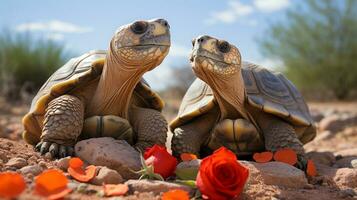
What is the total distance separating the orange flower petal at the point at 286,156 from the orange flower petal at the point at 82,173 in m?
1.52

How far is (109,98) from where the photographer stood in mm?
3361

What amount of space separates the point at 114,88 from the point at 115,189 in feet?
4.33

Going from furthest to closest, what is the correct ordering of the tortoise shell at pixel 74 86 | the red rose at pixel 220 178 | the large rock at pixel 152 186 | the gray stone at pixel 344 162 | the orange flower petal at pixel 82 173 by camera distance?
the gray stone at pixel 344 162 → the tortoise shell at pixel 74 86 → the orange flower petal at pixel 82 173 → the large rock at pixel 152 186 → the red rose at pixel 220 178

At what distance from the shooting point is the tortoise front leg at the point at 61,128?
297cm

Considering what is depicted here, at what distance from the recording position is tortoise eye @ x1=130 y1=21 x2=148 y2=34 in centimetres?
302

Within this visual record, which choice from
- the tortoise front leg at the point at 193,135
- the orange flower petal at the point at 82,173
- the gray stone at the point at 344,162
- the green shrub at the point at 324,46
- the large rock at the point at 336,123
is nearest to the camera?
the orange flower petal at the point at 82,173

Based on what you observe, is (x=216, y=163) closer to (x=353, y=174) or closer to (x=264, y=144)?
(x=353, y=174)

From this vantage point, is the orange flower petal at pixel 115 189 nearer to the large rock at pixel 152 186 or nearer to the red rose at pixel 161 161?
the large rock at pixel 152 186

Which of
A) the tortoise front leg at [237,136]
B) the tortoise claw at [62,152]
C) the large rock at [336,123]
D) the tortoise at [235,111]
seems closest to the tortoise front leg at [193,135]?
the tortoise at [235,111]

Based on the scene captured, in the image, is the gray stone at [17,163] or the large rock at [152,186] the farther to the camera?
the gray stone at [17,163]

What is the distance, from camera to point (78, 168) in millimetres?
2428

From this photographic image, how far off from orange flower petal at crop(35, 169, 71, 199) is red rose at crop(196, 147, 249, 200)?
0.67m

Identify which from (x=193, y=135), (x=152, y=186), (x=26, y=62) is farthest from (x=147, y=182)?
(x=26, y=62)

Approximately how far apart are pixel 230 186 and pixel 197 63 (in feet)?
3.86
